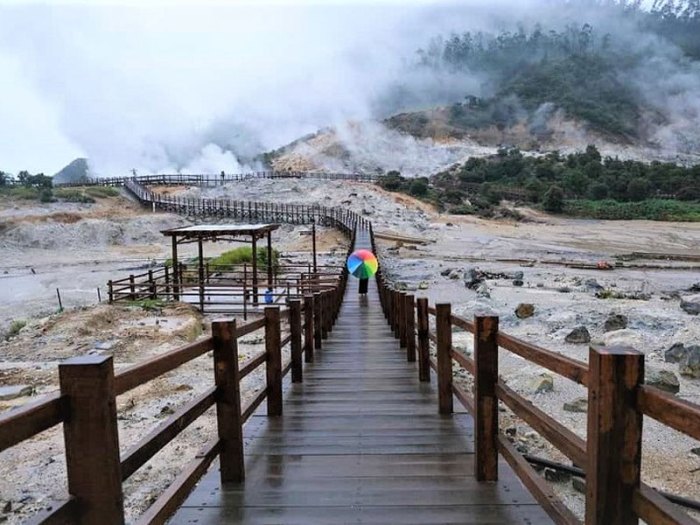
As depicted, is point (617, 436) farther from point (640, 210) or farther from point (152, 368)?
point (640, 210)

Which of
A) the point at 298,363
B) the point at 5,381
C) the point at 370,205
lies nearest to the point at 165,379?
the point at 5,381

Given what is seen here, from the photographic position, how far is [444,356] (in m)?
4.96

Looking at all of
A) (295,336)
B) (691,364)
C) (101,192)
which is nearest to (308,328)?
(295,336)

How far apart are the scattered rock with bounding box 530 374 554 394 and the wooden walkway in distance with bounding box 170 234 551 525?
127 inches

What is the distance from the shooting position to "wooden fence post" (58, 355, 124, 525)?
1981 mm

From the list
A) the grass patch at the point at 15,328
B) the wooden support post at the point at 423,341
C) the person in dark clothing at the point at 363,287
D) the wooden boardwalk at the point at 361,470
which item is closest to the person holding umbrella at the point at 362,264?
the person in dark clothing at the point at 363,287

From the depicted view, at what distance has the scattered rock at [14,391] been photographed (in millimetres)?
9828

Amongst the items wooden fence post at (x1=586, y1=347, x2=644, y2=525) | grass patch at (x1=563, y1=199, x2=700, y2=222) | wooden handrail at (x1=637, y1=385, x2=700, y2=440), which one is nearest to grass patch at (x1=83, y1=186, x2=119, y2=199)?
grass patch at (x1=563, y1=199, x2=700, y2=222)

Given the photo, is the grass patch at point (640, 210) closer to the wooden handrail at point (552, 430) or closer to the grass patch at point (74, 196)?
the grass patch at point (74, 196)

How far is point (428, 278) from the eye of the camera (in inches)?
1059

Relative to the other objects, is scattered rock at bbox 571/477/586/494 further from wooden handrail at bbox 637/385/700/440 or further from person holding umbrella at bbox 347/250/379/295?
person holding umbrella at bbox 347/250/379/295

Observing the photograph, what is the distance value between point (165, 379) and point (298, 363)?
4.78 metres

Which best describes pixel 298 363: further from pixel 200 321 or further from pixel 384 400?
pixel 200 321

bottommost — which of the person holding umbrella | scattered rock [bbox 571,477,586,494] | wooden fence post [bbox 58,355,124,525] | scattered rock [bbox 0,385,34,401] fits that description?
scattered rock [bbox 0,385,34,401]
